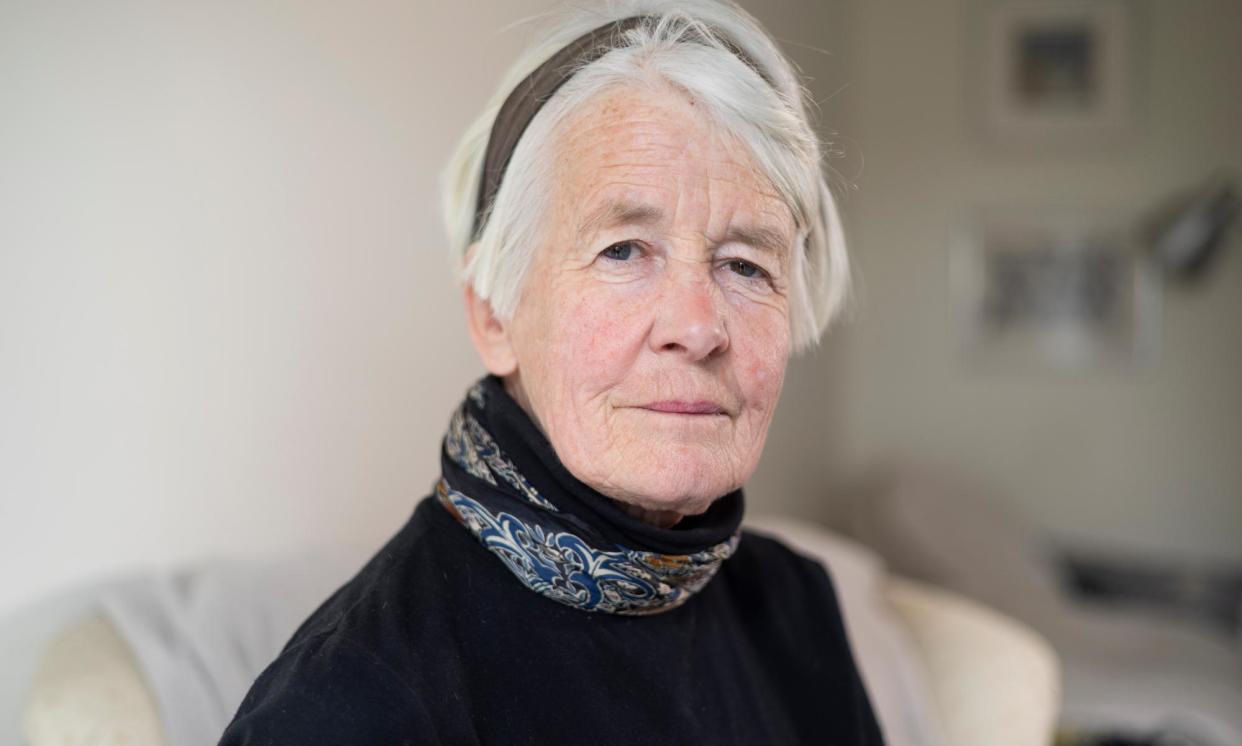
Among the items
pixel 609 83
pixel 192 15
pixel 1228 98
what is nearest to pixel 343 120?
pixel 192 15

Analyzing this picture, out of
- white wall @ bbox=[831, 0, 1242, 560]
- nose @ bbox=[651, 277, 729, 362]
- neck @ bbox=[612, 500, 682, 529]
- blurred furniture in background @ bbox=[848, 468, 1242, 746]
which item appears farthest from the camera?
white wall @ bbox=[831, 0, 1242, 560]

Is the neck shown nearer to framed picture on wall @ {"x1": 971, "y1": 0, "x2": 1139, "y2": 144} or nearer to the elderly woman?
the elderly woman

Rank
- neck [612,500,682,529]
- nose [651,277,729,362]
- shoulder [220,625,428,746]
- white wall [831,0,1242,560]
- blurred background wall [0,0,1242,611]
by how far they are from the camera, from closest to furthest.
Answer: shoulder [220,625,428,746], nose [651,277,729,362], neck [612,500,682,529], blurred background wall [0,0,1242,611], white wall [831,0,1242,560]

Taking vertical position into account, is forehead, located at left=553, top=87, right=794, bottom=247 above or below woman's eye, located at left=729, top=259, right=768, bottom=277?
above

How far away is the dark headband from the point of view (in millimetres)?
988

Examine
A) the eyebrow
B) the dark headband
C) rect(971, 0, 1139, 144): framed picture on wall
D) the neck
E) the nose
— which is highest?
rect(971, 0, 1139, 144): framed picture on wall

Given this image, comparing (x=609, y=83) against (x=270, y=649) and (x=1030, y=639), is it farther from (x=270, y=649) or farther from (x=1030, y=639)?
(x=1030, y=639)

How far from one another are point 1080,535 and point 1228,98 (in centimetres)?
169

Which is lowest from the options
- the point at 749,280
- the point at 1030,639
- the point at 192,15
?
the point at 1030,639

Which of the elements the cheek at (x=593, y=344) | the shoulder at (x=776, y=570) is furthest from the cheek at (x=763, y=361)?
the shoulder at (x=776, y=570)

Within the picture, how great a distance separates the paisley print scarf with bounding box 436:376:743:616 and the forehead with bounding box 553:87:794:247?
0.20m

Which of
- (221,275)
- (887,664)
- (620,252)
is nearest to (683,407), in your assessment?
(620,252)

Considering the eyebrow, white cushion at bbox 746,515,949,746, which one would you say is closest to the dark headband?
the eyebrow

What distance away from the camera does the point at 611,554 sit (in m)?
0.96
